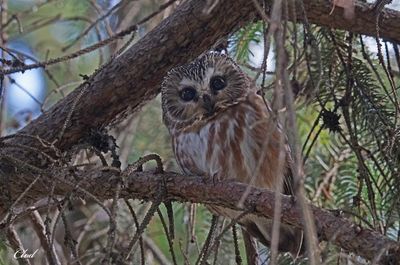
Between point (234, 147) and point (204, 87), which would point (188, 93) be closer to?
point (204, 87)

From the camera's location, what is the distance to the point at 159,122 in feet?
11.8

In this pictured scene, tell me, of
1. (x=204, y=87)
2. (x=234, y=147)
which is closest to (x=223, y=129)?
(x=234, y=147)

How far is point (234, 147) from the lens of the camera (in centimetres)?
260

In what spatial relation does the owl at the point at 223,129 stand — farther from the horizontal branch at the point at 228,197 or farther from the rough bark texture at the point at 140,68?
the horizontal branch at the point at 228,197

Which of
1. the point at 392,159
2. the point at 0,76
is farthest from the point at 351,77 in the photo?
the point at 0,76

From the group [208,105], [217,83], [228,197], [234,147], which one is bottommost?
[228,197]

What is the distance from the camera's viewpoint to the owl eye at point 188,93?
2830 millimetres

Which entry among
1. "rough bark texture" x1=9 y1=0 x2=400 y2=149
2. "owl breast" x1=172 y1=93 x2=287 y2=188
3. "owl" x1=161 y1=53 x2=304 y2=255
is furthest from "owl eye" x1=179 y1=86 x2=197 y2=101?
"rough bark texture" x1=9 y1=0 x2=400 y2=149

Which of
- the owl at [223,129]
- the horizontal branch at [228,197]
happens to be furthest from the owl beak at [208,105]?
the horizontal branch at [228,197]

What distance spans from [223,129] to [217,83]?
25 centimetres

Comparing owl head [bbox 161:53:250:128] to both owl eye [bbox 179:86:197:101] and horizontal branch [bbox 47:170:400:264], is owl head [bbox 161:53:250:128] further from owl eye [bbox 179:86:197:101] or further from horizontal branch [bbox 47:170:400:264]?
horizontal branch [bbox 47:170:400:264]

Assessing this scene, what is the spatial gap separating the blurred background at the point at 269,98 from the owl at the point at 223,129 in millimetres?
89

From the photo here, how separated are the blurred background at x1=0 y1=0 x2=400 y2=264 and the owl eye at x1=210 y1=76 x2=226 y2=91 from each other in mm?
104

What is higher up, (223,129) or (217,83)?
(217,83)
